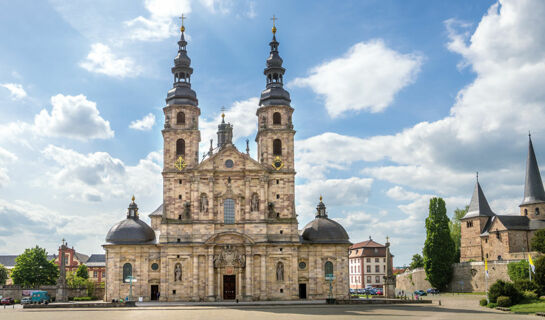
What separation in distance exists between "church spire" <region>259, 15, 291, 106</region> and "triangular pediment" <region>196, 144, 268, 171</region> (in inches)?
286

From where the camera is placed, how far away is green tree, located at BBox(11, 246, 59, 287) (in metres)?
78.2

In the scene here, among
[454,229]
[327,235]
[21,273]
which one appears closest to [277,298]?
[327,235]

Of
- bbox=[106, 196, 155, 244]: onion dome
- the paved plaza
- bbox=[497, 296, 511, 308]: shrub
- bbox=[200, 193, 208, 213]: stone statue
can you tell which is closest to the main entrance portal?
bbox=[200, 193, 208, 213]: stone statue

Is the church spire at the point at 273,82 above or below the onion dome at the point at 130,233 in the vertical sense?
above

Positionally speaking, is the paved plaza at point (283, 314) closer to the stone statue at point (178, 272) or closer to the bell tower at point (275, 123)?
the stone statue at point (178, 272)

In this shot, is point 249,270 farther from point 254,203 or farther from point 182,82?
point 182,82

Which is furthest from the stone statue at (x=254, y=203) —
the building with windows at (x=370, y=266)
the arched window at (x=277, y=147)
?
the building with windows at (x=370, y=266)

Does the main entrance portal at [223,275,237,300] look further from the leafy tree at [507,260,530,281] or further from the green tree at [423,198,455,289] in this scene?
the leafy tree at [507,260,530,281]

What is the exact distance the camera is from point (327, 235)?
59.9 metres

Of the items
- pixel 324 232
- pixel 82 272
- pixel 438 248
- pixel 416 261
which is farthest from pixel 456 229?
pixel 82 272

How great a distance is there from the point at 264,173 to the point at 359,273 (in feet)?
194

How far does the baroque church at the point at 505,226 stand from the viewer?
→ 3059 inches

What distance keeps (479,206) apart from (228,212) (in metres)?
46.4

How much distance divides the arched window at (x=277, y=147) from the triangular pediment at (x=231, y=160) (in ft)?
10.2
